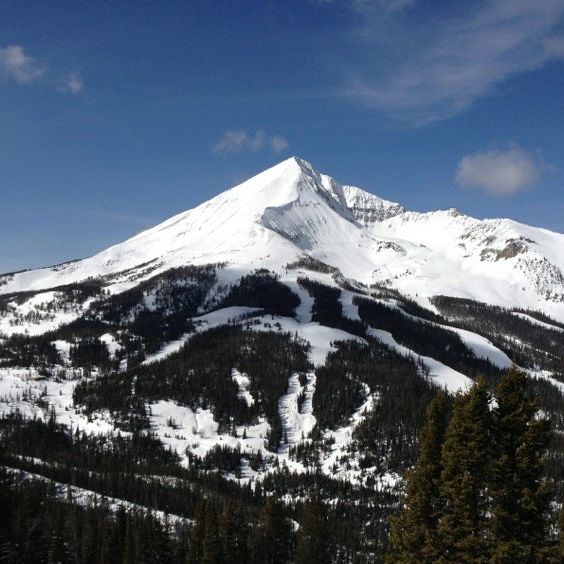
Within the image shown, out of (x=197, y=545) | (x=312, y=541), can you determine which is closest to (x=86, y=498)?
(x=197, y=545)

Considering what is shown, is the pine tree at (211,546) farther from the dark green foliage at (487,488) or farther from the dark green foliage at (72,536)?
the dark green foliage at (487,488)

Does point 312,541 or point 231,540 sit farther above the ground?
point 231,540

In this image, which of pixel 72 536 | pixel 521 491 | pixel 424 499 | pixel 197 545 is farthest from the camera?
pixel 72 536

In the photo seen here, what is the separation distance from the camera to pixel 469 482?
32.4 m

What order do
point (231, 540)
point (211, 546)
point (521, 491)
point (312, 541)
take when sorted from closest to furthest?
point (521, 491) < point (211, 546) < point (231, 540) < point (312, 541)

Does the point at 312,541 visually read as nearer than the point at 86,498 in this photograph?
Yes

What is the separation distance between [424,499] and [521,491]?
7667 mm

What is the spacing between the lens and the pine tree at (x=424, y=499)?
36469 mm

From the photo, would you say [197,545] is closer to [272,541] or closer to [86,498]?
[272,541]

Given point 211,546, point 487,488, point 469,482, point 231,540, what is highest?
point 469,482

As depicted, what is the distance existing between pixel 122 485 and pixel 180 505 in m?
22.9

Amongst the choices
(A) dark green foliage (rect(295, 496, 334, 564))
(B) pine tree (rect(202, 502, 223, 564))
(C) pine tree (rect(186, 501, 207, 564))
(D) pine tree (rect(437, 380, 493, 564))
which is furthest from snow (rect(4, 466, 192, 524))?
(D) pine tree (rect(437, 380, 493, 564))

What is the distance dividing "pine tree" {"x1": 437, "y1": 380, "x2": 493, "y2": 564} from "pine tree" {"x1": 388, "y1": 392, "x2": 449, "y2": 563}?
6.51 ft

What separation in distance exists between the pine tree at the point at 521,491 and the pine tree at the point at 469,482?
0.95m
